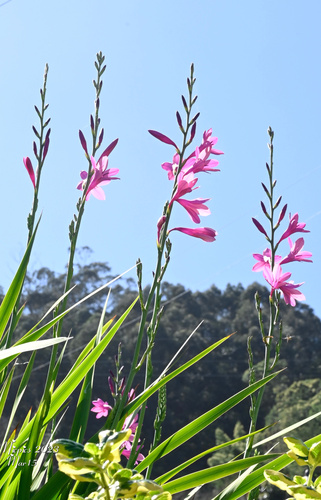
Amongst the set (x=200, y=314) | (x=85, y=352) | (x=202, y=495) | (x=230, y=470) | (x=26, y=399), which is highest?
(x=200, y=314)

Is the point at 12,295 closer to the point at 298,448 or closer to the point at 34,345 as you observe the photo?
the point at 34,345

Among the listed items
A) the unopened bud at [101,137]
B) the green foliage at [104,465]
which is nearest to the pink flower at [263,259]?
the unopened bud at [101,137]

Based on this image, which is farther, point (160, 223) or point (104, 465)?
point (160, 223)

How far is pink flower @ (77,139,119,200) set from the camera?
123cm

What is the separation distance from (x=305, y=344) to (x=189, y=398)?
5.57 m

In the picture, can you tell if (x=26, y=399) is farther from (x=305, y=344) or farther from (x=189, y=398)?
(x=305, y=344)

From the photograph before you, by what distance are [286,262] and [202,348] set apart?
21471mm

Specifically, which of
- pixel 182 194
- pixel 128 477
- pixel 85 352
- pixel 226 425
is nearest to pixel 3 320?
pixel 85 352

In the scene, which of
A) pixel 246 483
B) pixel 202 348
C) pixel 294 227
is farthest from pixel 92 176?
pixel 202 348

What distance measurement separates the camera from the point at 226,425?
21.1 metres

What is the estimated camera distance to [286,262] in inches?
50.3

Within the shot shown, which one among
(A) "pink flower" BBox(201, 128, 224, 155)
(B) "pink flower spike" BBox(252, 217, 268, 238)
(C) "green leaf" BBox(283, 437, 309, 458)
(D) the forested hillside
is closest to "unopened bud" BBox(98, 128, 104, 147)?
(A) "pink flower" BBox(201, 128, 224, 155)

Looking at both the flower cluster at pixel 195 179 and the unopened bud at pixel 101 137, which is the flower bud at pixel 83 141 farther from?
the flower cluster at pixel 195 179

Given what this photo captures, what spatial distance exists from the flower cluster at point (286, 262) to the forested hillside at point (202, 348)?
59.4 feet
